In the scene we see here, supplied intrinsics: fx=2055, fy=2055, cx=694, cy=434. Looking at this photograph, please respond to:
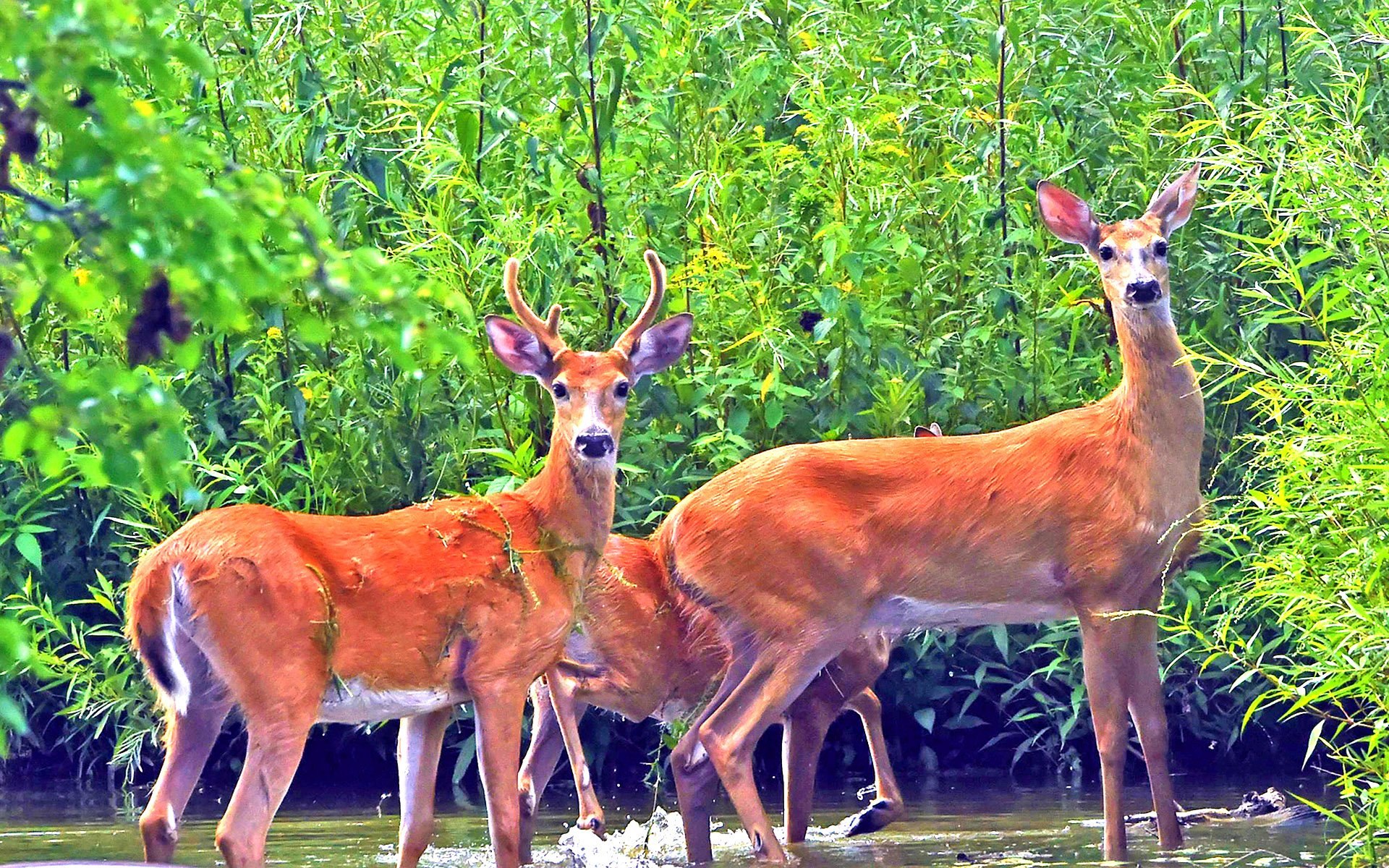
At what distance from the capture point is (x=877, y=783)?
7773 millimetres

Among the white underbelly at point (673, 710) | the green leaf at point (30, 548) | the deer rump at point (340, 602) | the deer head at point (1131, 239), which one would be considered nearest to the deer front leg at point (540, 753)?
the white underbelly at point (673, 710)

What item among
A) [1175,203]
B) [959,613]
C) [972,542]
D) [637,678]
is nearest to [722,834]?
[637,678]

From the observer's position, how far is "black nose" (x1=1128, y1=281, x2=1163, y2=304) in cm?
743

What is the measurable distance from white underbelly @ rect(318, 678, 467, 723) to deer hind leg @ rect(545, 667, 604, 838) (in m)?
0.81

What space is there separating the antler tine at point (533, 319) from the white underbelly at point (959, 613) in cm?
151

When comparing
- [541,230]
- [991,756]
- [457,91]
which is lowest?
[991,756]

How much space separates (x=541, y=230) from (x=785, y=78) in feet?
5.30

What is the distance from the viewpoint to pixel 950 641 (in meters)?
8.69

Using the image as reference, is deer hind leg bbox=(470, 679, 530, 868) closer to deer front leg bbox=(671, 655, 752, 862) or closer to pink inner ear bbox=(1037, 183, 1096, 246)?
deer front leg bbox=(671, 655, 752, 862)

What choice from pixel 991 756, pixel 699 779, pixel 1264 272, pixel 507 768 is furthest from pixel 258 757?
pixel 1264 272

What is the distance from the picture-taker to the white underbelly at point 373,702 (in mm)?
6484

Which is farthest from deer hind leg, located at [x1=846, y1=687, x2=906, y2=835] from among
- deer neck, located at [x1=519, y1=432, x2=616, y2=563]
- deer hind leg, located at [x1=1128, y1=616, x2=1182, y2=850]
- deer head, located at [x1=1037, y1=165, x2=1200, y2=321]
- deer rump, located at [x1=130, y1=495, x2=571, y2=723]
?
deer head, located at [x1=1037, y1=165, x2=1200, y2=321]

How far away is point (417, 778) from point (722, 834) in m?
1.63

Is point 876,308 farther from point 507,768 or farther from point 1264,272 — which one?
point 507,768
